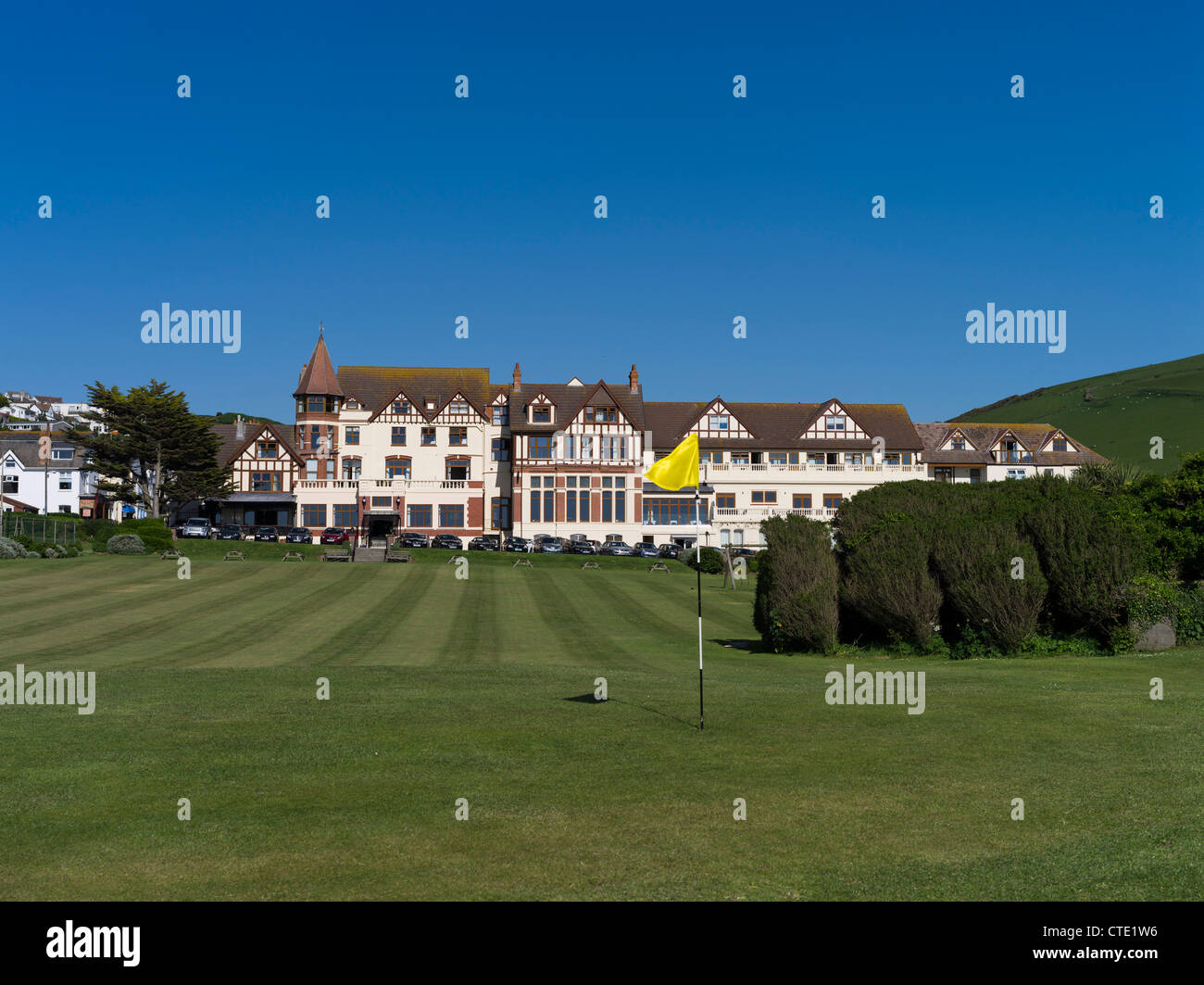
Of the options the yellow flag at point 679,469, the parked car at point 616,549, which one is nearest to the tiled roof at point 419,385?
the parked car at point 616,549

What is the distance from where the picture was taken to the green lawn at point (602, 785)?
8.81 m

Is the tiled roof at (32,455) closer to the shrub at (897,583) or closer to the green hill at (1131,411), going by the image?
the shrub at (897,583)

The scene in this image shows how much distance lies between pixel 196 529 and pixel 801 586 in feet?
225

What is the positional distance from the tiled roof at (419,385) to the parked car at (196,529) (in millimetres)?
17221

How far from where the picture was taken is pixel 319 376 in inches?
3696

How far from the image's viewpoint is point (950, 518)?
28.0m

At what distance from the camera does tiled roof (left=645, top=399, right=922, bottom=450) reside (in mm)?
93688

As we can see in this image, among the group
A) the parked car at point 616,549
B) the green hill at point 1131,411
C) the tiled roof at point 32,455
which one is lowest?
the parked car at point 616,549

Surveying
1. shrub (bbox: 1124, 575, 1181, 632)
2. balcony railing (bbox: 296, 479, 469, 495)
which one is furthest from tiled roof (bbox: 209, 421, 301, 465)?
shrub (bbox: 1124, 575, 1181, 632)

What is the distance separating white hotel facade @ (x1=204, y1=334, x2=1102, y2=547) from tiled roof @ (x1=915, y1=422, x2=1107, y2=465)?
27cm

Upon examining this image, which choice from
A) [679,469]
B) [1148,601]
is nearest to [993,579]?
[1148,601]

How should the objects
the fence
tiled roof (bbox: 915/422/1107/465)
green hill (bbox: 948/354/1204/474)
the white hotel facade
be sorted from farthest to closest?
green hill (bbox: 948/354/1204/474) → tiled roof (bbox: 915/422/1107/465) → the white hotel facade → the fence

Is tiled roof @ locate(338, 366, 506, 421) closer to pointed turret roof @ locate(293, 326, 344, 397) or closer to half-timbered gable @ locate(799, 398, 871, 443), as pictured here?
pointed turret roof @ locate(293, 326, 344, 397)
